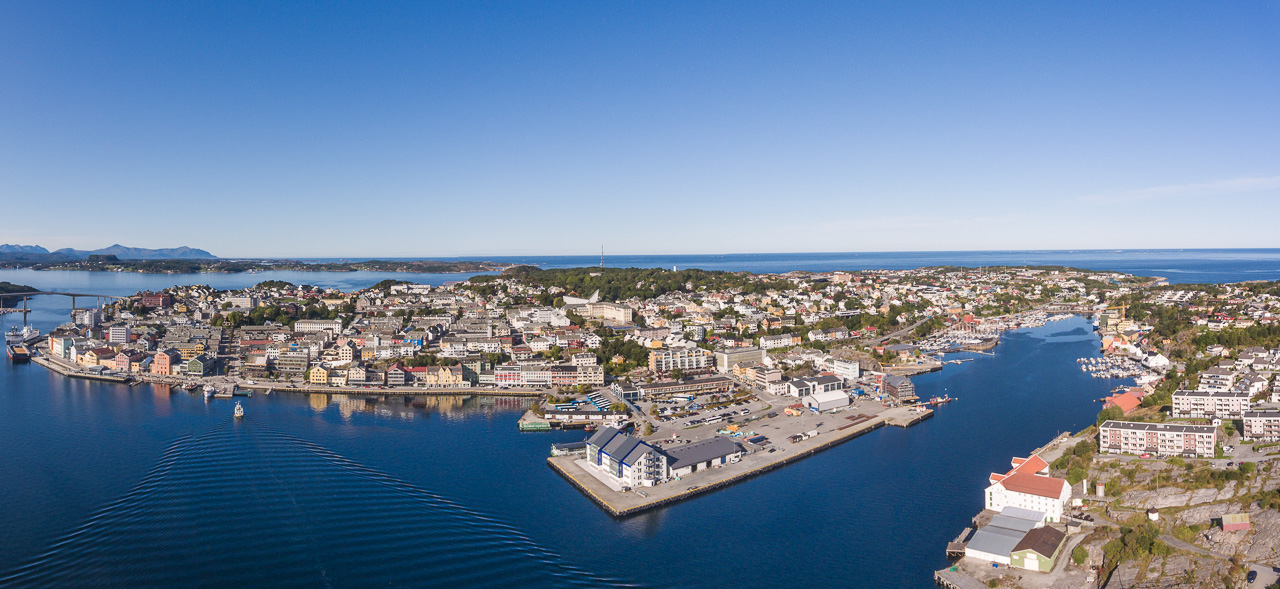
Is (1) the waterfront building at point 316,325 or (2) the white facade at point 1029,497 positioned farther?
(1) the waterfront building at point 316,325

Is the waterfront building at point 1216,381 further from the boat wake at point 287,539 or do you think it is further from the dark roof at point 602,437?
the boat wake at point 287,539

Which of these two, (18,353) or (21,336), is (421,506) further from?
(21,336)

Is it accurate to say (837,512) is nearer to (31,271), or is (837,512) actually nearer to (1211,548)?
(1211,548)

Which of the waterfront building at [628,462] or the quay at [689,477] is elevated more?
the waterfront building at [628,462]

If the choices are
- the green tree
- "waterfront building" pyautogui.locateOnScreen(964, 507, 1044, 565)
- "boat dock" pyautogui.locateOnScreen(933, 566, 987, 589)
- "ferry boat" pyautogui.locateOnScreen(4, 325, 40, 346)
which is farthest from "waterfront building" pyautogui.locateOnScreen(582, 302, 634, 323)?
the green tree

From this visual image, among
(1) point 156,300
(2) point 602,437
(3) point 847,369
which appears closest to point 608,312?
(3) point 847,369

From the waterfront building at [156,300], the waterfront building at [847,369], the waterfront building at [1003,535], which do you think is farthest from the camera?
the waterfront building at [156,300]

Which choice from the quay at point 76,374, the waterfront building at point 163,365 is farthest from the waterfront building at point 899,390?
the quay at point 76,374

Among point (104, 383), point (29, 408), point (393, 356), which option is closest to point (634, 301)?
point (393, 356)
